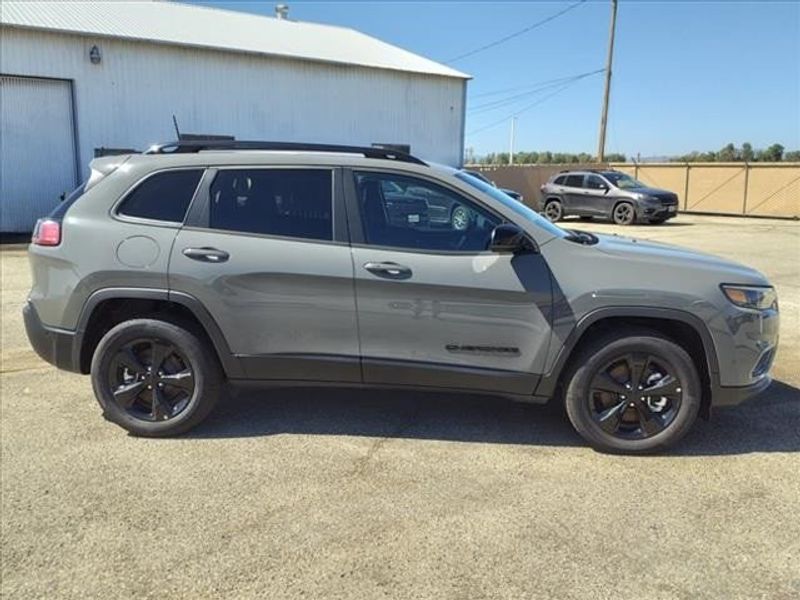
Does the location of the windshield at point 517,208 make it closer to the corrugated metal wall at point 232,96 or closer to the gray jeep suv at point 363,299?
the gray jeep suv at point 363,299

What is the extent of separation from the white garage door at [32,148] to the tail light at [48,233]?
14032 millimetres

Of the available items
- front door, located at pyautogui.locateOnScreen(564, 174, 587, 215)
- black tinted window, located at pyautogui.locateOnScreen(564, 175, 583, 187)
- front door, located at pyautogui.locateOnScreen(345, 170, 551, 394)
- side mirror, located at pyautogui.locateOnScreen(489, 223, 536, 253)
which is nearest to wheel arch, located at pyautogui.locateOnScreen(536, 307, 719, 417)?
front door, located at pyautogui.locateOnScreen(345, 170, 551, 394)

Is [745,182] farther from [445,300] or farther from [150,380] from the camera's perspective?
[150,380]

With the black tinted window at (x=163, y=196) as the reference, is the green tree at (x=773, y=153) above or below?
above

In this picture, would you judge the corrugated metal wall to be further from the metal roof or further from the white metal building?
the metal roof

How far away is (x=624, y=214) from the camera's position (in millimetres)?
21484

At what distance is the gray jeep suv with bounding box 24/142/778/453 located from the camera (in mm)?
3834

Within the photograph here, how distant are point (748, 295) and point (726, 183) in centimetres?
2621

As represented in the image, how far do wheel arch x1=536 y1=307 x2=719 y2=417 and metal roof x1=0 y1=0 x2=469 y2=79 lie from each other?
17187mm

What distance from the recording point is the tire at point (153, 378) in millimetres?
4098

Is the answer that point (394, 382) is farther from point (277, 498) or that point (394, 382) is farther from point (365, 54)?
point (365, 54)

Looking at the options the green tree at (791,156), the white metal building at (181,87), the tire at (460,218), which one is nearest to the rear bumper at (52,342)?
the tire at (460,218)

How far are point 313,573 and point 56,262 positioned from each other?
104 inches

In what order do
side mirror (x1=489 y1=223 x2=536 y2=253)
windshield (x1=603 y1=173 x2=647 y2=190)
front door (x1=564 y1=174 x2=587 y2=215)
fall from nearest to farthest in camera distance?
side mirror (x1=489 y1=223 x2=536 y2=253)
windshield (x1=603 y1=173 x2=647 y2=190)
front door (x1=564 y1=174 x2=587 y2=215)
